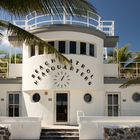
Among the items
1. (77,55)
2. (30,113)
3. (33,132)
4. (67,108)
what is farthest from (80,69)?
(33,132)

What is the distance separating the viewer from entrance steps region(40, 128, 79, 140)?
18.6 m

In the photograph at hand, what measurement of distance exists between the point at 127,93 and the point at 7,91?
306 inches

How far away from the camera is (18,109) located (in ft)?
75.3

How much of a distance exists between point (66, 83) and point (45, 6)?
36.8 feet

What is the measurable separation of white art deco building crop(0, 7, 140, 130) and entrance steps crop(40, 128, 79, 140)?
2.41 meters

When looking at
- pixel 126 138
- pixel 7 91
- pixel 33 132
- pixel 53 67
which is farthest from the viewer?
pixel 7 91

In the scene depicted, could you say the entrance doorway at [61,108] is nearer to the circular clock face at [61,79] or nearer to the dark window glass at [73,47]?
the circular clock face at [61,79]

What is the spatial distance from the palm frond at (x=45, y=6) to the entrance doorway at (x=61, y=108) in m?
11.3

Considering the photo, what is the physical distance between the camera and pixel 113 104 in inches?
910

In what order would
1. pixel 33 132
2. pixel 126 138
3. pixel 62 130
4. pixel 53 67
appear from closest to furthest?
pixel 126 138
pixel 33 132
pixel 62 130
pixel 53 67

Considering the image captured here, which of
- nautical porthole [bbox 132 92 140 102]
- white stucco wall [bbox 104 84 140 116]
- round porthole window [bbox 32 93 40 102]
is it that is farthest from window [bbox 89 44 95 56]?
round porthole window [bbox 32 93 40 102]

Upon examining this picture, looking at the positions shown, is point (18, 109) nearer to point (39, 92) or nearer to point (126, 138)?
point (39, 92)

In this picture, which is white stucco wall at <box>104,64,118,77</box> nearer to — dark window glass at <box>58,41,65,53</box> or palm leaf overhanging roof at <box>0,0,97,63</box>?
dark window glass at <box>58,41,65,53</box>

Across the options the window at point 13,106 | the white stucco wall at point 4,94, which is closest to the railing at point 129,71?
the window at point 13,106
